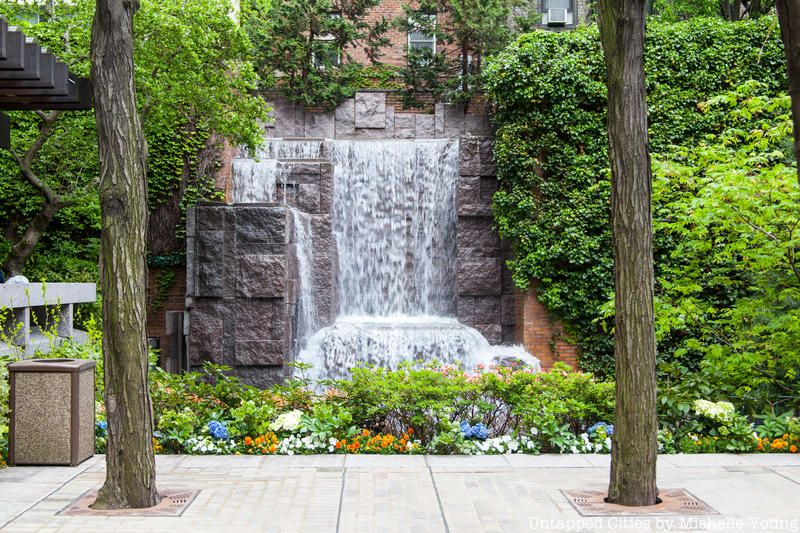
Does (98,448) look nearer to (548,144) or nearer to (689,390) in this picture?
(689,390)

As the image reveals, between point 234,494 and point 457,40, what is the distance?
754 inches

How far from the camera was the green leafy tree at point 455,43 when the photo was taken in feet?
70.9

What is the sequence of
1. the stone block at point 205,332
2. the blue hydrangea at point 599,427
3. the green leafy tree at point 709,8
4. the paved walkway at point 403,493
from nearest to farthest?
the paved walkway at point 403,493 → the blue hydrangea at point 599,427 → the stone block at point 205,332 → the green leafy tree at point 709,8

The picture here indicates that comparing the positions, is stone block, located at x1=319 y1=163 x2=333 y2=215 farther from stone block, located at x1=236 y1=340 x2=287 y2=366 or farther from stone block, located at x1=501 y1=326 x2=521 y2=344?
stone block, located at x1=501 y1=326 x2=521 y2=344

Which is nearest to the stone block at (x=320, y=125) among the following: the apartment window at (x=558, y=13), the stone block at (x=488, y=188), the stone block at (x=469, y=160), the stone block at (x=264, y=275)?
the stone block at (x=469, y=160)

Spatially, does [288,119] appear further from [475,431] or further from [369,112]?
[475,431]

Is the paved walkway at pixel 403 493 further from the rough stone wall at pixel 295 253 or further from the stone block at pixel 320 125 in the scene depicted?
the stone block at pixel 320 125

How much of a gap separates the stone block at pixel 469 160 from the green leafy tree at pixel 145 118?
14.7ft

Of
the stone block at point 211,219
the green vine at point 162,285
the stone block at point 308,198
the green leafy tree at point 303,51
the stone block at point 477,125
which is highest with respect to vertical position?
the green leafy tree at point 303,51

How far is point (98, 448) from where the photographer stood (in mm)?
7629

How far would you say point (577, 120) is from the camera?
17000 mm

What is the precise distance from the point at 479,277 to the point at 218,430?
33.7 ft

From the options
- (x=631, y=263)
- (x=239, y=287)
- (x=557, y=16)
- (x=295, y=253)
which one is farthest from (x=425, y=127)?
(x=631, y=263)

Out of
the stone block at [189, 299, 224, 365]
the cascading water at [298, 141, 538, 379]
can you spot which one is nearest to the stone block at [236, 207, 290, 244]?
the stone block at [189, 299, 224, 365]
